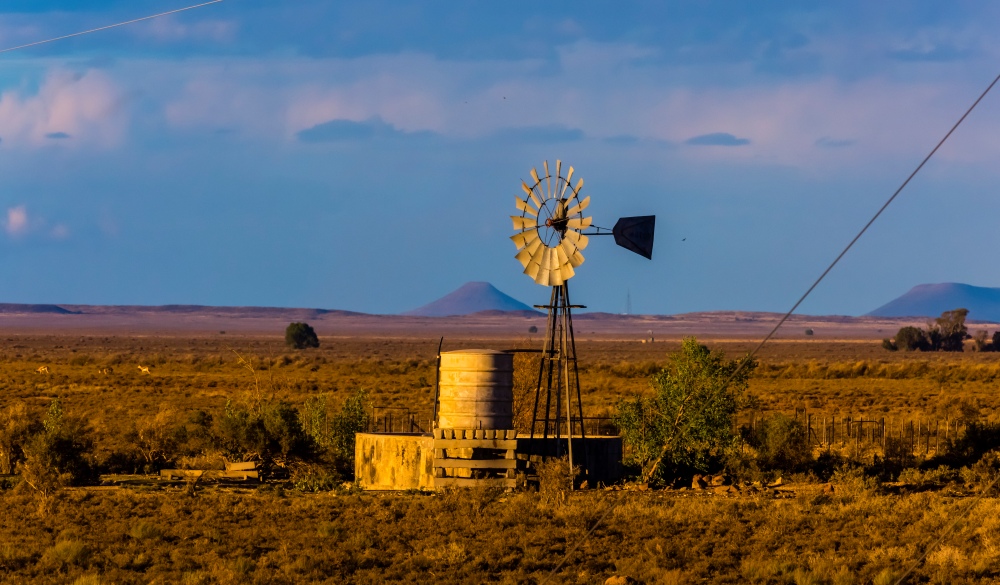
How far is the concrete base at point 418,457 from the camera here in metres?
27.7

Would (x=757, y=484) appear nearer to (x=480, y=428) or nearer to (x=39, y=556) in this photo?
(x=480, y=428)

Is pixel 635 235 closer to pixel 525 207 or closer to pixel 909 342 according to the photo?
pixel 525 207

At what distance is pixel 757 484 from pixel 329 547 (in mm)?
11187

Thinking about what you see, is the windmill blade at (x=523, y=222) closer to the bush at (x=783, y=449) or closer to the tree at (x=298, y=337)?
the bush at (x=783, y=449)

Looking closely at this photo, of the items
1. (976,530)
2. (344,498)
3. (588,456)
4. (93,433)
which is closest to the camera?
(976,530)

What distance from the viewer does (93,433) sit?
Answer: 39250mm

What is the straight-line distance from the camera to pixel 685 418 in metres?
30.1

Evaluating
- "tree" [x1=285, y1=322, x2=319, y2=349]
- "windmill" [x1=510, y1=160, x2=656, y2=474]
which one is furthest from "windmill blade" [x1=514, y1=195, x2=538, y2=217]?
"tree" [x1=285, y1=322, x2=319, y2=349]

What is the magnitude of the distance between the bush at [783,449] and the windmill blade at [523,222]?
26.9 ft

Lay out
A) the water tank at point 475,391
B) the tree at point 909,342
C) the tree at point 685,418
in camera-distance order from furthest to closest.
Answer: the tree at point 909,342
the tree at point 685,418
the water tank at point 475,391

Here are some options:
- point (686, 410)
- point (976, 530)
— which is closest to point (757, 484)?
point (686, 410)

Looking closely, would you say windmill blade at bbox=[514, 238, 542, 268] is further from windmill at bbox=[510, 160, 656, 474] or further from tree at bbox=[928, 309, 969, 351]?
tree at bbox=[928, 309, 969, 351]

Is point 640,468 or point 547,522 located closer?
point 547,522

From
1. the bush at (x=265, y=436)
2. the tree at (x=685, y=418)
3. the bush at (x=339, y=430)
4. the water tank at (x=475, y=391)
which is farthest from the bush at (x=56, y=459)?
the tree at (x=685, y=418)
